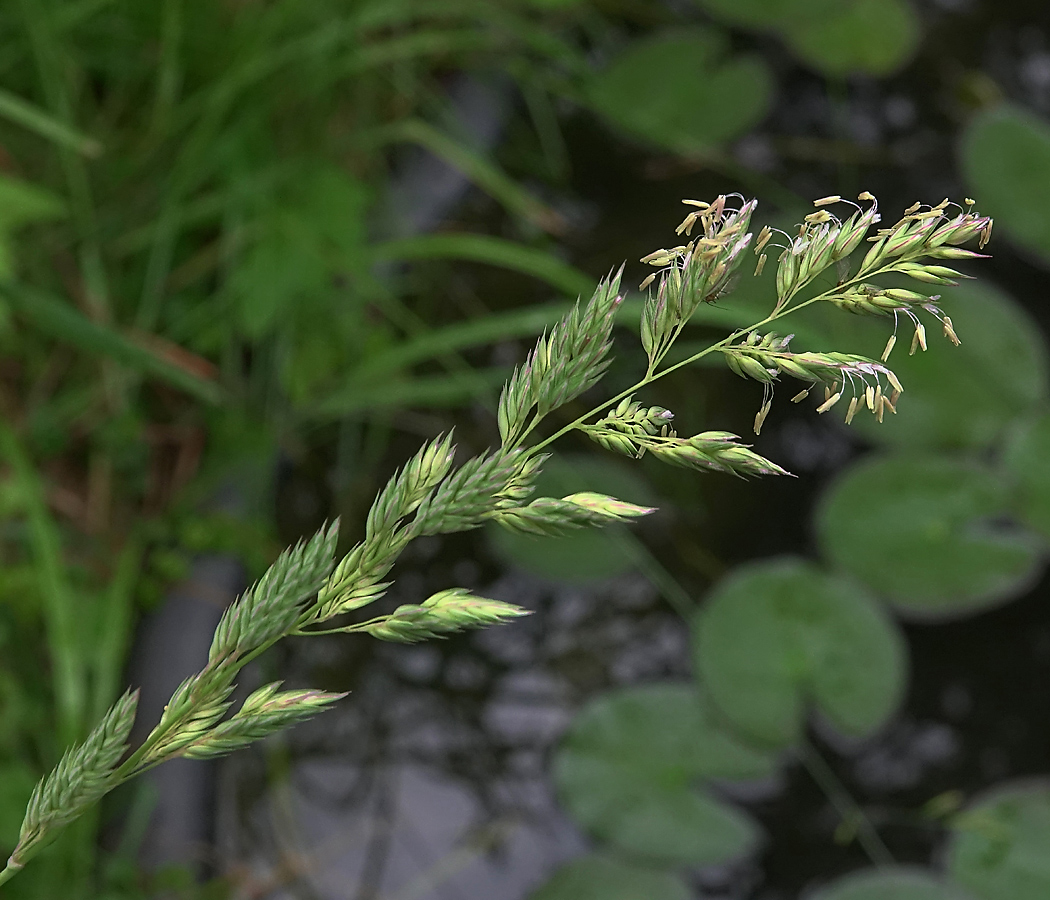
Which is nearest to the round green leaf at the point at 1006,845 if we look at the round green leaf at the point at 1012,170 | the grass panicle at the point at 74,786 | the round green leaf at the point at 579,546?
the round green leaf at the point at 579,546

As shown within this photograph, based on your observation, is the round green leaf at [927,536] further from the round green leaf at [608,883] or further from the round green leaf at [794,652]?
the round green leaf at [608,883]

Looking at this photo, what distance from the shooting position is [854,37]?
3.87 ft

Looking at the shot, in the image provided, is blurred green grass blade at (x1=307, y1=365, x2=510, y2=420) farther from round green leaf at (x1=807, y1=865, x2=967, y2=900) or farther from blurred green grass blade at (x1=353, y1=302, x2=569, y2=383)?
round green leaf at (x1=807, y1=865, x2=967, y2=900)

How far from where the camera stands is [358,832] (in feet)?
2.98

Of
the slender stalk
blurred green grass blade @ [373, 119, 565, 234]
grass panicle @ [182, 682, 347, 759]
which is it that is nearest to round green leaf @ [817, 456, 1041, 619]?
the slender stalk

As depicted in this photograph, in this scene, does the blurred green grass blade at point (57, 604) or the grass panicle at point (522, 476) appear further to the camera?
the blurred green grass blade at point (57, 604)

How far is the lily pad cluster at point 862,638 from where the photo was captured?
0.88 metres

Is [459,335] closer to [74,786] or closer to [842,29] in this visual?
[74,786]

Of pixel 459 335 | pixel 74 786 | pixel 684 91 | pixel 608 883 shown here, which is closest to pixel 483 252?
pixel 459 335

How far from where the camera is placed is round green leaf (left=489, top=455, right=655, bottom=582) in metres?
0.98

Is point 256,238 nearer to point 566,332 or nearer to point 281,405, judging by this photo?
point 281,405

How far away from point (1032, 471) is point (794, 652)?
329 millimetres

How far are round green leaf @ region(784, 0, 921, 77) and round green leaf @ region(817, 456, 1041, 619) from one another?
0.52 meters

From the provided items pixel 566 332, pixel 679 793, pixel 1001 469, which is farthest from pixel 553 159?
pixel 566 332
